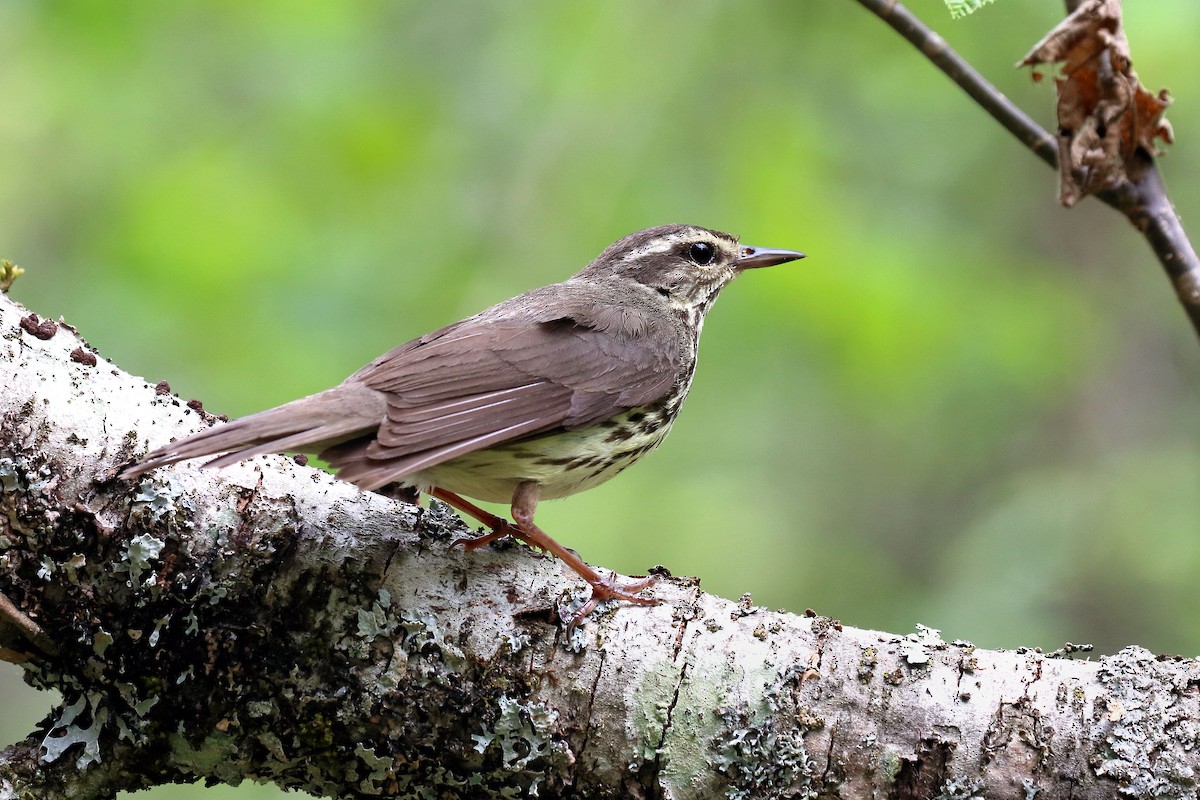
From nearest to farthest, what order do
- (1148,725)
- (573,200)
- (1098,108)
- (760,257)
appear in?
1. (1148,725)
2. (1098,108)
3. (760,257)
4. (573,200)

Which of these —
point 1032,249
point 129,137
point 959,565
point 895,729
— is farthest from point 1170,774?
point 1032,249

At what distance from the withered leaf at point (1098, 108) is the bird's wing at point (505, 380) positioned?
1.67 metres

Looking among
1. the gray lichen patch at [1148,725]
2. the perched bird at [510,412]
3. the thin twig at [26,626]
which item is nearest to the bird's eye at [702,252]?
the perched bird at [510,412]

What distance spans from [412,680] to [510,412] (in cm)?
110

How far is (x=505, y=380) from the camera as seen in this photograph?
3.94 metres

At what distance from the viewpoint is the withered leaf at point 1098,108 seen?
344cm

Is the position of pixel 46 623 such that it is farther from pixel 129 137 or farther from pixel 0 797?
pixel 129 137

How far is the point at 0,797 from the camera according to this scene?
2893 mm

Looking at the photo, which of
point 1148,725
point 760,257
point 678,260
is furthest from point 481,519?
point 1148,725

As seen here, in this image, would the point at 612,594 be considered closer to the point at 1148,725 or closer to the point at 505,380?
the point at 505,380

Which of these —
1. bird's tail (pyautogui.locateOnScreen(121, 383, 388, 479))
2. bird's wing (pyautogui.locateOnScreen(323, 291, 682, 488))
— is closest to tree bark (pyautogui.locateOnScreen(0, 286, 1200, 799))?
bird's tail (pyautogui.locateOnScreen(121, 383, 388, 479))

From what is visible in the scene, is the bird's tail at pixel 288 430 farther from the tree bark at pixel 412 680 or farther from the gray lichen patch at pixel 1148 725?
the gray lichen patch at pixel 1148 725

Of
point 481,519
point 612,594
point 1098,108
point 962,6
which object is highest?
point 1098,108

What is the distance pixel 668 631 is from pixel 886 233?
376 cm
